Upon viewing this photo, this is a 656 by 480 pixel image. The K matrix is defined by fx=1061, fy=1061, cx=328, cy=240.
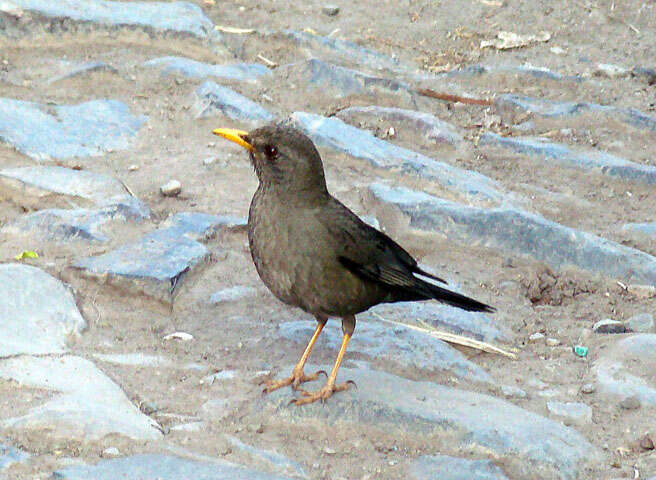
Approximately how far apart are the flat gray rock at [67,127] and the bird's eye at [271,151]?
1875 mm

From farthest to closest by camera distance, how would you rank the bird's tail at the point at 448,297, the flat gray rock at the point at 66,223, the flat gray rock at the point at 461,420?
1. the flat gray rock at the point at 66,223
2. the bird's tail at the point at 448,297
3. the flat gray rock at the point at 461,420

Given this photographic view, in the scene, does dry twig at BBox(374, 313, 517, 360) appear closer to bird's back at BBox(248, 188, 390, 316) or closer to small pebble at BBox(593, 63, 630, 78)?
bird's back at BBox(248, 188, 390, 316)

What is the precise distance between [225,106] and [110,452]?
3.25m

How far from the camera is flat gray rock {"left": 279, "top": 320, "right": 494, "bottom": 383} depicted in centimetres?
425

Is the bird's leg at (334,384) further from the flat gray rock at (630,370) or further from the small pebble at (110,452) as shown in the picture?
the flat gray rock at (630,370)

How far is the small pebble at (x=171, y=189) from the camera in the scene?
214 inches

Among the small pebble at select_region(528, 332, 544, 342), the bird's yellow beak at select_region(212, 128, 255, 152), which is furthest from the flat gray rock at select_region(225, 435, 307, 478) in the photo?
the small pebble at select_region(528, 332, 544, 342)

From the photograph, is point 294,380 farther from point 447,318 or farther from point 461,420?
point 447,318

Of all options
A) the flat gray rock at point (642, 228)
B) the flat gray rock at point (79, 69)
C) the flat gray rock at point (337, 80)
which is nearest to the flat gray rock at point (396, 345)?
the flat gray rock at point (642, 228)

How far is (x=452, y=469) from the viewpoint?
3471 mm

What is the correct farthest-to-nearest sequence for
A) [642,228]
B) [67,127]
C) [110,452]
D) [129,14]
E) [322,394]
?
1. [129,14]
2. [67,127]
3. [642,228]
4. [322,394]
5. [110,452]

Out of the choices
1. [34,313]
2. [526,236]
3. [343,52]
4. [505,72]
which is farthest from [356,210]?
[505,72]

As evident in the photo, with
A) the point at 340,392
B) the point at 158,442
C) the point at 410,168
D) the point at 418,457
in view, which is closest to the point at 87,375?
the point at 158,442

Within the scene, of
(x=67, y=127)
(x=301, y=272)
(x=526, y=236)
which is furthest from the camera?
(x=67, y=127)
